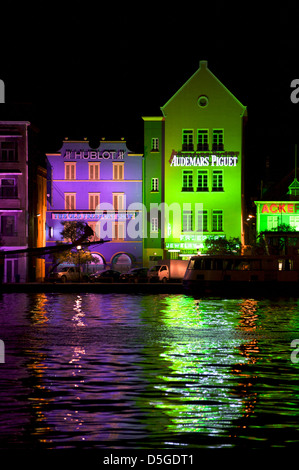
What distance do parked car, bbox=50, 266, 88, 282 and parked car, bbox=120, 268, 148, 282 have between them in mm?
3984

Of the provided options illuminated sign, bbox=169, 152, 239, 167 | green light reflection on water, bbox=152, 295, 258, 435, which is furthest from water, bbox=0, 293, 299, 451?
illuminated sign, bbox=169, 152, 239, 167

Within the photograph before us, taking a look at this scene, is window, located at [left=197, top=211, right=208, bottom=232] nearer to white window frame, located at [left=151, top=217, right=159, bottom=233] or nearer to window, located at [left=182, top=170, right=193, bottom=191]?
window, located at [left=182, top=170, right=193, bottom=191]

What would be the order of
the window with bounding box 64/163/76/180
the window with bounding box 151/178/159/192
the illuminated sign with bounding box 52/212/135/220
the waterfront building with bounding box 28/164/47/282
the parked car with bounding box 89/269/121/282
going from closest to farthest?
the parked car with bounding box 89/269/121/282 < the waterfront building with bounding box 28/164/47/282 < the window with bounding box 151/178/159/192 < the illuminated sign with bounding box 52/212/135/220 < the window with bounding box 64/163/76/180

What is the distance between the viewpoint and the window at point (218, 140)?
85312 millimetres

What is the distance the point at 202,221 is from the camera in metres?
84.9

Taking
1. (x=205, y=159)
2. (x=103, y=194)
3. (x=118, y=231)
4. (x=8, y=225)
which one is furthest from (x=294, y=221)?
(x=8, y=225)

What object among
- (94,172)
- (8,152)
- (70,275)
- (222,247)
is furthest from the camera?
(94,172)

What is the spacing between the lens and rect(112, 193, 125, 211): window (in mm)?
87062

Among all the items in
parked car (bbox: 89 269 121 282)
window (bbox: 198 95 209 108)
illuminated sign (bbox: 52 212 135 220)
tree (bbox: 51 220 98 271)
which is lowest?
parked car (bbox: 89 269 121 282)

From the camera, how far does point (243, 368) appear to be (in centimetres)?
2292

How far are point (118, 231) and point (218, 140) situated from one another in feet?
48.8

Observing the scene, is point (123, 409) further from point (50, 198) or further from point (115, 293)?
point (50, 198)

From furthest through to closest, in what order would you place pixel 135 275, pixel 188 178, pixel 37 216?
1. pixel 37 216
2. pixel 188 178
3. pixel 135 275

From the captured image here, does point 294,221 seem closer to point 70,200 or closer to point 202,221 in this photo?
point 202,221
